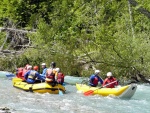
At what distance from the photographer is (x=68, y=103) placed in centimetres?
1162

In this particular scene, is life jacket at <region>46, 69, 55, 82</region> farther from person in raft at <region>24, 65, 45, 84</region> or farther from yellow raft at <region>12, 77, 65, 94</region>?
person in raft at <region>24, 65, 45, 84</region>

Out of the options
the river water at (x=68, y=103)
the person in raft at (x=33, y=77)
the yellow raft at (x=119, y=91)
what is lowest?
the river water at (x=68, y=103)

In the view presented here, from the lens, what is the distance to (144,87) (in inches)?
675

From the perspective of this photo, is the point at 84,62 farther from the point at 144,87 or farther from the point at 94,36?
the point at 144,87

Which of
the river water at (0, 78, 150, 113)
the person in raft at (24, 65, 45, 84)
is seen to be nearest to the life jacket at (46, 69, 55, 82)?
the river water at (0, 78, 150, 113)

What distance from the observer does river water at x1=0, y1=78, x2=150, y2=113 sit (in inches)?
402

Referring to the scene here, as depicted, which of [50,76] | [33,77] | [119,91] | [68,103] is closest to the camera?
[68,103]

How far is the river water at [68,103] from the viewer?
1022 centimetres

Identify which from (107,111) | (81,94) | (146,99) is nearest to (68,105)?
(107,111)

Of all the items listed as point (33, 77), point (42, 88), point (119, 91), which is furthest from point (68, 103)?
point (33, 77)

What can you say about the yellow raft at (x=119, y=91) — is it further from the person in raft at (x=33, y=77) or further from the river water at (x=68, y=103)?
the person in raft at (x=33, y=77)

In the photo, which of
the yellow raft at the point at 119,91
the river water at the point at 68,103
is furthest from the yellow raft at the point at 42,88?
the yellow raft at the point at 119,91

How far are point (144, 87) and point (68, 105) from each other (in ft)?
22.9

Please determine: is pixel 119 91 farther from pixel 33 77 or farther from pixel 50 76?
pixel 33 77
